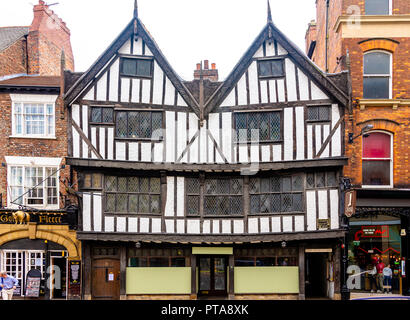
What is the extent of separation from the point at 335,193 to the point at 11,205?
13.6 meters

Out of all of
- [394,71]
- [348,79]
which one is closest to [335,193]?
[348,79]

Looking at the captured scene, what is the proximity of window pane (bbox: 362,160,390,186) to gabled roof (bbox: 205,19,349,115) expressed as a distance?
281cm

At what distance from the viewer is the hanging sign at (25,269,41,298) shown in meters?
16.9

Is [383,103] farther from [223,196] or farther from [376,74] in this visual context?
[223,196]

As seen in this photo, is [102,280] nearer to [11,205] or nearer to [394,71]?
[11,205]

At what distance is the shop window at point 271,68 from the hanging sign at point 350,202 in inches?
212

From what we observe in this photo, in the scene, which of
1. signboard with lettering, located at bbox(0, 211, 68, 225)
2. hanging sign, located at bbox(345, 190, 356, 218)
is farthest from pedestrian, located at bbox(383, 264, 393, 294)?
signboard with lettering, located at bbox(0, 211, 68, 225)

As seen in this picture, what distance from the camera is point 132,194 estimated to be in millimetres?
16500

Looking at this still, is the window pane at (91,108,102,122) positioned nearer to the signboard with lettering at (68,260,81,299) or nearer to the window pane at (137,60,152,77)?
the window pane at (137,60,152,77)

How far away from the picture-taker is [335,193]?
16.1m

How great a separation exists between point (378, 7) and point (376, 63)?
→ 2318mm

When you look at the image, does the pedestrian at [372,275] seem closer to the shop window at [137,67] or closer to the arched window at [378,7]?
the arched window at [378,7]

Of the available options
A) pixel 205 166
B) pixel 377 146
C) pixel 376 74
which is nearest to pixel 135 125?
pixel 205 166
